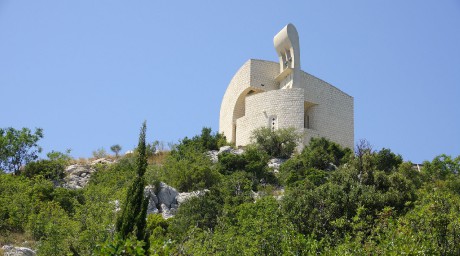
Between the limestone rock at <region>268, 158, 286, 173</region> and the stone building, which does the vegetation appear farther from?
the stone building

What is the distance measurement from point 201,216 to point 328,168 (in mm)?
11429

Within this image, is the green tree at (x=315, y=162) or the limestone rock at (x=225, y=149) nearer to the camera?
the green tree at (x=315, y=162)

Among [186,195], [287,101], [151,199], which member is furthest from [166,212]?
[287,101]

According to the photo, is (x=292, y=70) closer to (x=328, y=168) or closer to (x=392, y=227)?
(x=328, y=168)

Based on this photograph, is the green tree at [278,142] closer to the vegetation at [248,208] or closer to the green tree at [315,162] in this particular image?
the vegetation at [248,208]

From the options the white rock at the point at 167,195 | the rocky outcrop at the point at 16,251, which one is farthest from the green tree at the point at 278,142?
the rocky outcrop at the point at 16,251

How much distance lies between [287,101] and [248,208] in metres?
17.5

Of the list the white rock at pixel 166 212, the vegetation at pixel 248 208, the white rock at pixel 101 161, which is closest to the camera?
the vegetation at pixel 248 208

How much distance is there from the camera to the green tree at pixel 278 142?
40.7 meters

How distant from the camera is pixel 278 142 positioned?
40.7 meters

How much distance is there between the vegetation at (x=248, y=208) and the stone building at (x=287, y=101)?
2.29 metres

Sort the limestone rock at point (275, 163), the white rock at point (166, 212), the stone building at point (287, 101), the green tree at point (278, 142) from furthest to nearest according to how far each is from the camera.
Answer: the stone building at point (287, 101) < the green tree at point (278, 142) < the limestone rock at point (275, 163) < the white rock at point (166, 212)

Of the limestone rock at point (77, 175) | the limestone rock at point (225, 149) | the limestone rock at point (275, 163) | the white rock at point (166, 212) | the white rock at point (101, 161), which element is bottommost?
the white rock at point (166, 212)

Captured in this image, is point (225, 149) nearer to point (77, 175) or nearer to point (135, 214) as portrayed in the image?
point (77, 175)
